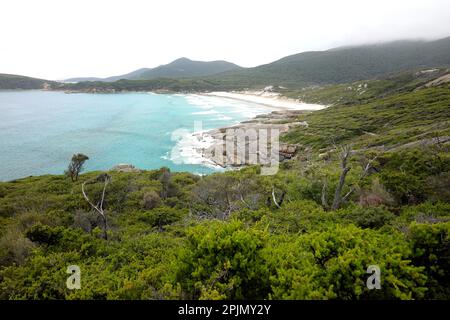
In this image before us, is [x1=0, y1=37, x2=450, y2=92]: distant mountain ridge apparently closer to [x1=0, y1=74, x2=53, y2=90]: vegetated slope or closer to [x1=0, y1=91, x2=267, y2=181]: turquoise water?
[x1=0, y1=74, x2=53, y2=90]: vegetated slope

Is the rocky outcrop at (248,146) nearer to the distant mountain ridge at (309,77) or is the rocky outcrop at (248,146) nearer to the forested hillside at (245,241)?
the forested hillside at (245,241)

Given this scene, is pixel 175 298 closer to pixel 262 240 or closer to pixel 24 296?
pixel 262 240

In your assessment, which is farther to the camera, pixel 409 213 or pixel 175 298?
pixel 409 213

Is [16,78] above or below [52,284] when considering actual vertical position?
above

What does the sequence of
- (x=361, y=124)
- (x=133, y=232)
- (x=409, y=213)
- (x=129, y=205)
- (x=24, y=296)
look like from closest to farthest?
(x=24, y=296), (x=409, y=213), (x=133, y=232), (x=129, y=205), (x=361, y=124)

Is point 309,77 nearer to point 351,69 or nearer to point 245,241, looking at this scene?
point 351,69

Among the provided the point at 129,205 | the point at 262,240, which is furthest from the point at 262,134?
the point at 262,240

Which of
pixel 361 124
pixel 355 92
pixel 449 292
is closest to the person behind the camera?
pixel 449 292

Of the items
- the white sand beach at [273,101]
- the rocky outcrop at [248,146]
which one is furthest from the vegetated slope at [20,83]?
the rocky outcrop at [248,146]
